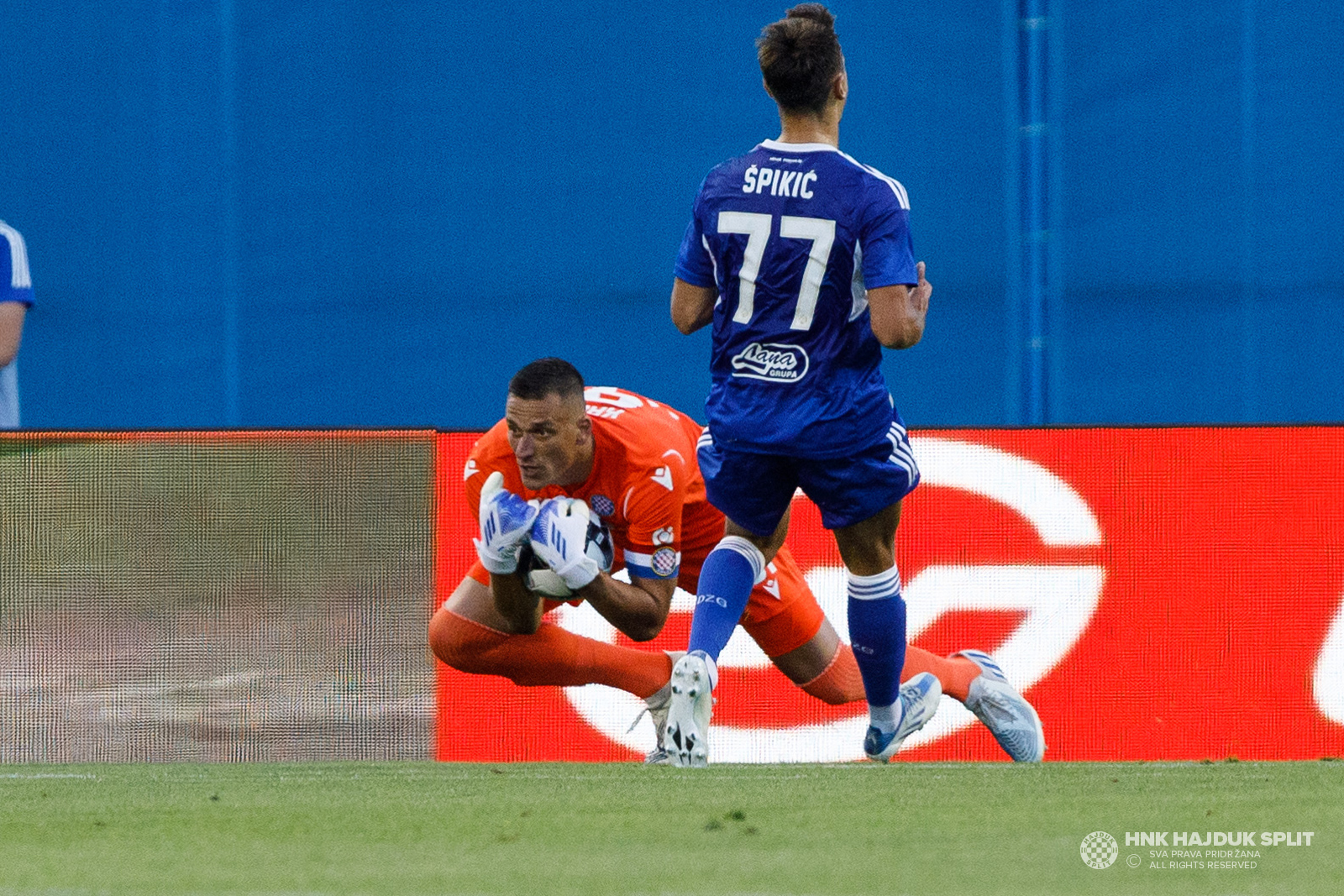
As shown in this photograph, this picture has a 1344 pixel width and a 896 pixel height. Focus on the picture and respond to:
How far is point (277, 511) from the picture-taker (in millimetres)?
5809

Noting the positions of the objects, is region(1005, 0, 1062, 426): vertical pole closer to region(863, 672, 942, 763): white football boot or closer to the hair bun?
A: region(863, 672, 942, 763): white football boot

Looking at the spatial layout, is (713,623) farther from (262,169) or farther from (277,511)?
(262,169)

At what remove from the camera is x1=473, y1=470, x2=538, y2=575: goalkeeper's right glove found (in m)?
4.60

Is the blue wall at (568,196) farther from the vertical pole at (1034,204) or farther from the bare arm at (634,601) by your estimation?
the bare arm at (634,601)

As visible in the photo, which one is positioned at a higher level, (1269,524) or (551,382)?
(551,382)

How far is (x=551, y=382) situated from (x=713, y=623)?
0.83m

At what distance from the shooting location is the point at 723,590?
14.6 ft

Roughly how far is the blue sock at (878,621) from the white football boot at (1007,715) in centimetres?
62

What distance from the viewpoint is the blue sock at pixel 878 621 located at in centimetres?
458

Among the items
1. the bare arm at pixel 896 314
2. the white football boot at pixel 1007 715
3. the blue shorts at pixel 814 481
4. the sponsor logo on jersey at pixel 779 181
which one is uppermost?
the sponsor logo on jersey at pixel 779 181

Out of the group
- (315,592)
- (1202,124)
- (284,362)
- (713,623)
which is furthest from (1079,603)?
(284,362)

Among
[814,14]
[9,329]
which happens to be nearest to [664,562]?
[814,14]

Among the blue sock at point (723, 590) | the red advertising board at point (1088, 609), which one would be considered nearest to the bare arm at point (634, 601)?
the blue sock at point (723, 590)

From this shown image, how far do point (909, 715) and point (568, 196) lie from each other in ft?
12.4
